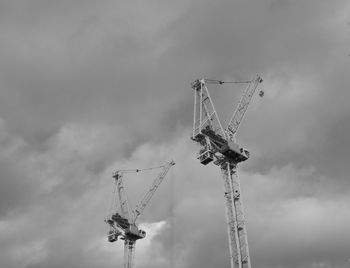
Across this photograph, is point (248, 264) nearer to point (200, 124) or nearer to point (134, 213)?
point (200, 124)

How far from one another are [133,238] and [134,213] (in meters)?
11.9

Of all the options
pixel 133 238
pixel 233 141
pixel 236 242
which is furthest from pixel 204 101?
pixel 133 238

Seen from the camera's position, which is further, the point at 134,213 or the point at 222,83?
the point at 134,213

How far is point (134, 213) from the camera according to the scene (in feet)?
Result: 655

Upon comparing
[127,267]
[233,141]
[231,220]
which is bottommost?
[231,220]

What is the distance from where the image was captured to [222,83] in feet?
486

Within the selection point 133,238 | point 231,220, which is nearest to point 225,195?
point 231,220

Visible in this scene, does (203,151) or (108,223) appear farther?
(108,223)

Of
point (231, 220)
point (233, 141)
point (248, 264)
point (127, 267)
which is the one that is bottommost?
point (248, 264)

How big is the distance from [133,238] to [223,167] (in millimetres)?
78687

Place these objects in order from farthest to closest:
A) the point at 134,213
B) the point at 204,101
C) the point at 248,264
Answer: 1. the point at 134,213
2. the point at 204,101
3. the point at 248,264

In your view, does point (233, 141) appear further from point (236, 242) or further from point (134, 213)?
point (134, 213)

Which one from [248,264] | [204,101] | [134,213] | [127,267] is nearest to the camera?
[248,264]

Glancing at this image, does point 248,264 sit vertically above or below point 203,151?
below
